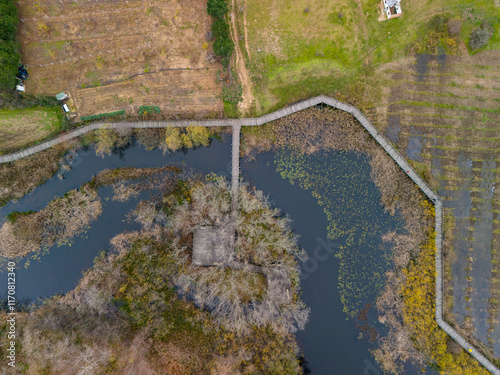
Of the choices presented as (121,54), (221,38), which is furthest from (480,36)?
(121,54)

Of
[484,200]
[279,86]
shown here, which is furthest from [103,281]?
[484,200]

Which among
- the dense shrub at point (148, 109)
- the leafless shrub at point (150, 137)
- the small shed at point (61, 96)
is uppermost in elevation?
the small shed at point (61, 96)

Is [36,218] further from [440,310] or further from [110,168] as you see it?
[440,310]

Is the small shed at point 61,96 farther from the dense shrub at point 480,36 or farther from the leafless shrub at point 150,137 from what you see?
the dense shrub at point 480,36

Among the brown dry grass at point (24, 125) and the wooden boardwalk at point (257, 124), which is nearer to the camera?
the wooden boardwalk at point (257, 124)

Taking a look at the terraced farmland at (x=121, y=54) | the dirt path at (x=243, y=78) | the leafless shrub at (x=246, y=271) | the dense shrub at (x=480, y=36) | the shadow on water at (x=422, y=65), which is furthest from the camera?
the terraced farmland at (x=121, y=54)

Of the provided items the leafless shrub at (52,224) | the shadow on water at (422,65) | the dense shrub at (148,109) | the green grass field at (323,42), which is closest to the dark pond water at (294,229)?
the leafless shrub at (52,224)
